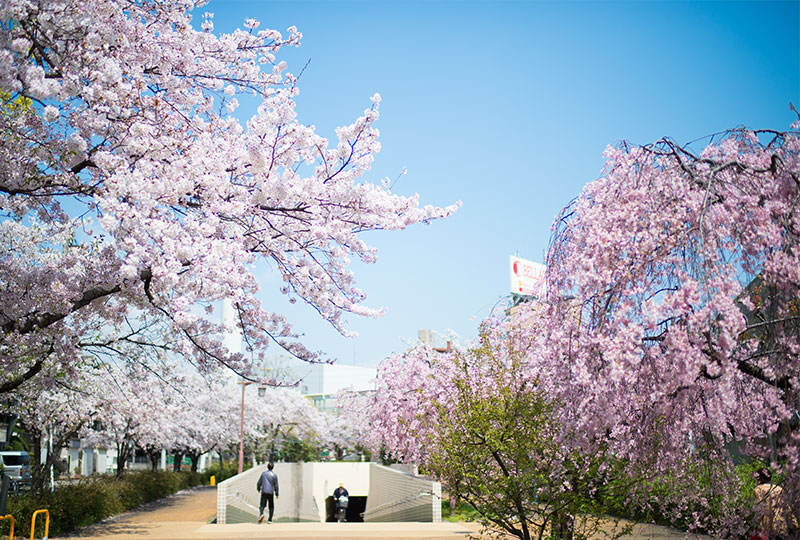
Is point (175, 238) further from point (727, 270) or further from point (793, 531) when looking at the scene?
point (793, 531)

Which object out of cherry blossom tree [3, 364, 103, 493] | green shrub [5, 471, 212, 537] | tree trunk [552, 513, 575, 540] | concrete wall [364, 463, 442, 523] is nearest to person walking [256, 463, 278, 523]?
concrete wall [364, 463, 442, 523]

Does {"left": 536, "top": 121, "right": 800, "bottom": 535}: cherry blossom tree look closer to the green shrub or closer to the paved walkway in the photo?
the paved walkway

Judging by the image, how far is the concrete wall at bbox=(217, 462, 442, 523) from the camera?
669 inches

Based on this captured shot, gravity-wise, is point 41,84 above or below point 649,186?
above

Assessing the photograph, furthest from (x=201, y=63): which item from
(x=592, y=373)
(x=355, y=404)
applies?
(x=355, y=404)

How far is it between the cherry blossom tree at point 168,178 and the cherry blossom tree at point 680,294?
221 centimetres

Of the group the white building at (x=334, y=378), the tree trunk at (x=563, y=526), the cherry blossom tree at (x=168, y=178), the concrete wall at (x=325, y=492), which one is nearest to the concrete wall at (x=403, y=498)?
the concrete wall at (x=325, y=492)

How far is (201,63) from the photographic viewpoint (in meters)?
6.75

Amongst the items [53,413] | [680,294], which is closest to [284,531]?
[53,413]

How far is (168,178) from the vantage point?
18.9 feet

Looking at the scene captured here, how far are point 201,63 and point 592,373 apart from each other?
4999 millimetres

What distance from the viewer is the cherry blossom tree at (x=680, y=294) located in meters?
4.31

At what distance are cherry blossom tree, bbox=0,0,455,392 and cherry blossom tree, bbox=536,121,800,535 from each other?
7.24 ft

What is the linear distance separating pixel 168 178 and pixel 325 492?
2427cm
